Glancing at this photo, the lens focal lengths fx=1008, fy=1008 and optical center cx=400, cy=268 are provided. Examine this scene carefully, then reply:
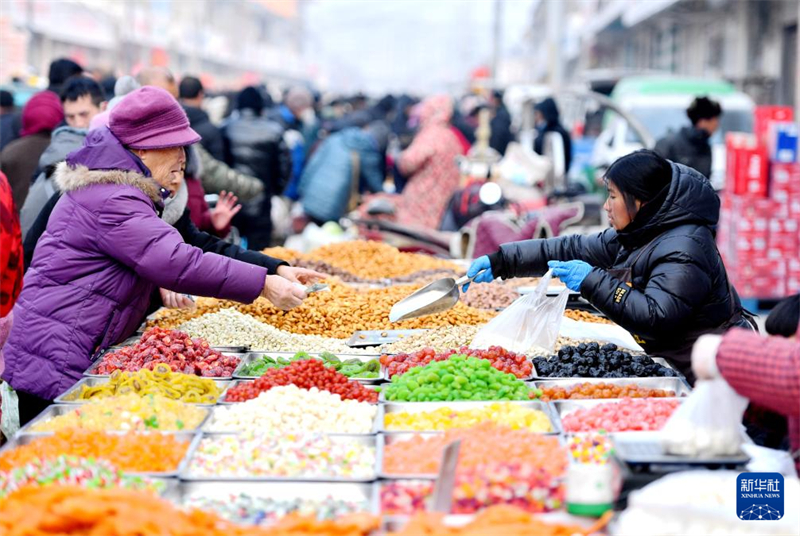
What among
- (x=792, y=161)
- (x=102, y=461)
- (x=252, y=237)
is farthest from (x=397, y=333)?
(x=792, y=161)

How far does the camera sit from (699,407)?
2.69m

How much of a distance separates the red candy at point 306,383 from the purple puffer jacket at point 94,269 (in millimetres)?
427

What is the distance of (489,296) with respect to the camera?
5.53m

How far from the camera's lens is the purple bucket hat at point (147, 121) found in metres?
3.91

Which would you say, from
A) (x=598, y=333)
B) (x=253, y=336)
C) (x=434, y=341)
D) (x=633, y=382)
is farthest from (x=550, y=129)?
(x=633, y=382)

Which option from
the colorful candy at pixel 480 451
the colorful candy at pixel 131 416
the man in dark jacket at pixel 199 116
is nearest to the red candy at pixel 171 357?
the colorful candy at pixel 131 416

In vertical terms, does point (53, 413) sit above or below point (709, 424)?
below

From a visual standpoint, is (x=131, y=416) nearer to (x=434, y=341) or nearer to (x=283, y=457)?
(x=283, y=457)

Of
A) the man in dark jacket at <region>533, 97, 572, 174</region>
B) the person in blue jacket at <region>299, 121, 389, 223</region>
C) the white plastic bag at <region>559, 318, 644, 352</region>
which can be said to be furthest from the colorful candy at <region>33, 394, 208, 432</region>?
the man in dark jacket at <region>533, 97, 572, 174</region>

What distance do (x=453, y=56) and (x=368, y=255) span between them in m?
138

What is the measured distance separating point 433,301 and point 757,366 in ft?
6.87

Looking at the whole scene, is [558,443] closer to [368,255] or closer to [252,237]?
[368,255]

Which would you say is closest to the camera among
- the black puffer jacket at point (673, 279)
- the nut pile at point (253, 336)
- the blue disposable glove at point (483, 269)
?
the black puffer jacket at point (673, 279)

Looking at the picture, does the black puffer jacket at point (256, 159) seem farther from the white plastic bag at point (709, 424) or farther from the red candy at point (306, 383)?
the white plastic bag at point (709, 424)
